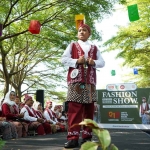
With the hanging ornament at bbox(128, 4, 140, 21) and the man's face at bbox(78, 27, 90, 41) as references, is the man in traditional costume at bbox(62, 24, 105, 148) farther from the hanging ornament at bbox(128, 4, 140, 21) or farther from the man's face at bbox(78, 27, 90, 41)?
the hanging ornament at bbox(128, 4, 140, 21)

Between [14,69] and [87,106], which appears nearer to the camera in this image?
[87,106]

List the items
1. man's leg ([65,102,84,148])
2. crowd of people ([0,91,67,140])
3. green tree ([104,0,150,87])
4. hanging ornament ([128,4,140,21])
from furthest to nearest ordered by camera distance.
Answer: green tree ([104,0,150,87]) → hanging ornament ([128,4,140,21]) → crowd of people ([0,91,67,140]) → man's leg ([65,102,84,148])

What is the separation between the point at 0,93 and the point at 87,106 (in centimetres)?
1849

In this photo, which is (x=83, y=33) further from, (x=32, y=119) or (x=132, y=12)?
(x=132, y=12)

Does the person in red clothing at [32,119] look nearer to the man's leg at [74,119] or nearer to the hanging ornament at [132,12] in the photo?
the man's leg at [74,119]

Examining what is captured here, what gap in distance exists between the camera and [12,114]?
18.1 ft

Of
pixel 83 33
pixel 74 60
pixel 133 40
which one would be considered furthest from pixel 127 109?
pixel 74 60

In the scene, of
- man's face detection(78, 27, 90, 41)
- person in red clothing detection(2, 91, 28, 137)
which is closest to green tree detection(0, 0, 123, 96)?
person in red clothing detection(2, 91, 28, 137)

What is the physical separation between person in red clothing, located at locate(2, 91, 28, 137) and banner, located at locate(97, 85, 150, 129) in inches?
187

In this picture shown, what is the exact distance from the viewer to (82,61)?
2.62 metres

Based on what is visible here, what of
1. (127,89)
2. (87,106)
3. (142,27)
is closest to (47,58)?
(142,27)

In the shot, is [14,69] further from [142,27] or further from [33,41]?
[142,27]

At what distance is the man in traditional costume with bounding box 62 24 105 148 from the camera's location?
2633 mm

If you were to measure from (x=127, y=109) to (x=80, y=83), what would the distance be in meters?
7.56
